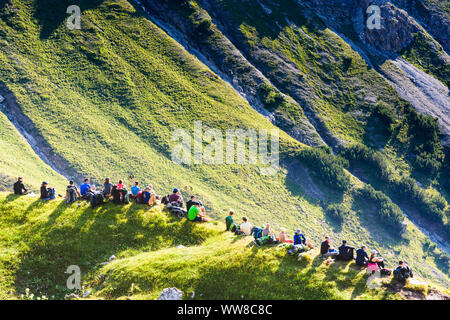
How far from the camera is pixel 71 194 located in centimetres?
3128

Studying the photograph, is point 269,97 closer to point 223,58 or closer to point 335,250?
point 223,58

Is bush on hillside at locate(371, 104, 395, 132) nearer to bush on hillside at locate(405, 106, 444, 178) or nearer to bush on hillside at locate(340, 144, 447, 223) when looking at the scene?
bush on hillside at locate(405, 106, 444, 178)

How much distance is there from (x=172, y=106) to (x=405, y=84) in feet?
230

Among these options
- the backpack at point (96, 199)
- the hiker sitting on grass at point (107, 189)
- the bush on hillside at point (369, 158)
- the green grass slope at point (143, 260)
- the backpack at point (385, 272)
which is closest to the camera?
the backpack at point (385, 272)

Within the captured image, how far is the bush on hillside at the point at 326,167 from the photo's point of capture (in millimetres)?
74375

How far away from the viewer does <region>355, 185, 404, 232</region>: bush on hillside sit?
71.6 m

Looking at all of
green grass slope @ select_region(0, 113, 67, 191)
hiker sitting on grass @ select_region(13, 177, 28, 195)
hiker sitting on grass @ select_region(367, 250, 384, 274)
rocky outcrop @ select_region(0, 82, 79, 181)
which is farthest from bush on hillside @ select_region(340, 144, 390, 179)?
hiker sitting on grass @ select_region(13, 177, 28, 195)

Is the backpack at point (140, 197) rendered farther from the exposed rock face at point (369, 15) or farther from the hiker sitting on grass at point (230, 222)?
the exposed rock face at point (369, 15)

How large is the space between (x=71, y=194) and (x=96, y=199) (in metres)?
2.32

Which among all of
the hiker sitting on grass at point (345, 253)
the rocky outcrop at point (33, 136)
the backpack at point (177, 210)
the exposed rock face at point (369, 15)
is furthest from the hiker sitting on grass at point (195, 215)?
the exposed rock face at point (369, 15)

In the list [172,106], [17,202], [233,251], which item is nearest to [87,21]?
[172,106]

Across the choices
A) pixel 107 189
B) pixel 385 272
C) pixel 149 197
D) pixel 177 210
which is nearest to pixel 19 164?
pixel 107 189

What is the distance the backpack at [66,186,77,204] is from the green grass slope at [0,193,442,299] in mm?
759

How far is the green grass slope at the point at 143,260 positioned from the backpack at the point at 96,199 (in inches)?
27.4
